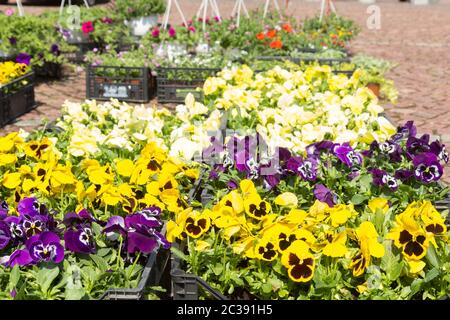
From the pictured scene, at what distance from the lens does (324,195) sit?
11.7ft

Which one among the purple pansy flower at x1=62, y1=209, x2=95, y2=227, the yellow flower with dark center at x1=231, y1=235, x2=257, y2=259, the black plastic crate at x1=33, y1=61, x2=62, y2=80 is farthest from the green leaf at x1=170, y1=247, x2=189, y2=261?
the black plastic crate at x1=33, y1=61, x2=62, y2=80

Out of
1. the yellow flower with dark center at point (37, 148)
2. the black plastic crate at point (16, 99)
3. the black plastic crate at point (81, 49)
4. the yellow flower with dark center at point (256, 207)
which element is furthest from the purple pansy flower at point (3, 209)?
the black plastic crate at point (81, 49)

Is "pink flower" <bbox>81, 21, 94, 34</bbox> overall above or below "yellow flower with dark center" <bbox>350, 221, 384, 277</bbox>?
above

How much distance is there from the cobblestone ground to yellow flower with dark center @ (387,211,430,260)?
3.69 metres

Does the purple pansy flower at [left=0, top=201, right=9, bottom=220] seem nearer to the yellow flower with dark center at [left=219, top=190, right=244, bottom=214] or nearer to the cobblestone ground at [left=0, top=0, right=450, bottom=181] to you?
the yellow flower with dark center at [left=219, top=190, right=244, bottom=214]

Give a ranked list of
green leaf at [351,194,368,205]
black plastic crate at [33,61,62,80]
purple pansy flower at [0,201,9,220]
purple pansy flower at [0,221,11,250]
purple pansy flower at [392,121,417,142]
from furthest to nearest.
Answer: black plastic crate at [33,61,62,80]
purple pansy flower at [392,121,417,142]
green leaf at [351,194,368,205]
purple pansy flower at [0,201,9,220]
purple pansy flower at [0,221,11,250]

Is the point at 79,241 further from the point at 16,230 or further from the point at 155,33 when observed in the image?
the point at 155,33

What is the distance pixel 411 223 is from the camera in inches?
112

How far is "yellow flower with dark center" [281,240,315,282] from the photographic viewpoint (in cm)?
277

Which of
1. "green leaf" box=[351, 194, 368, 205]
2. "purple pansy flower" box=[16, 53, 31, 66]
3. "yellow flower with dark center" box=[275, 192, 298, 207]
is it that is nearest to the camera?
"yellow flower with dark center" box=[275, 192, 298, 207]
